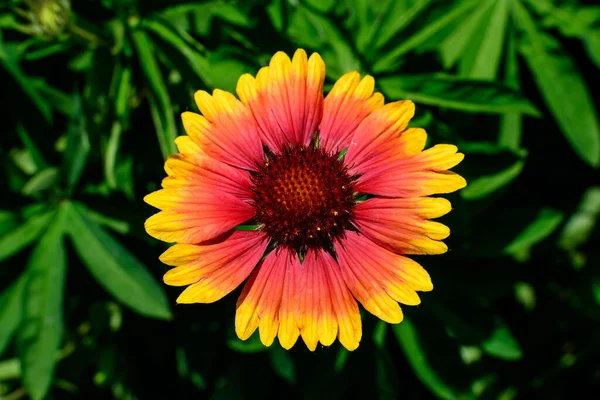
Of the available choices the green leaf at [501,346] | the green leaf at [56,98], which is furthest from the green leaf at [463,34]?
the green leaf at [56,98]

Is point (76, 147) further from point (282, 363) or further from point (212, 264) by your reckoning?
point (282, 363)

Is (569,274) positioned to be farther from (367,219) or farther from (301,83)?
(301,83)

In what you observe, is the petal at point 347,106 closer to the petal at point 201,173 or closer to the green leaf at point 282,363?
the petal at point 201,173

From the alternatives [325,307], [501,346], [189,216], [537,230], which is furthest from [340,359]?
[189,216]

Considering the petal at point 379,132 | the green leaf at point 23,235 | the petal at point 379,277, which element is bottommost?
the petal at point 379,277

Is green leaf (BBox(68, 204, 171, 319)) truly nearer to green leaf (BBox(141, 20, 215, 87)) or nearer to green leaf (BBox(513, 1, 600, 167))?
green leaf (BBox(141, 20, 215, 87))

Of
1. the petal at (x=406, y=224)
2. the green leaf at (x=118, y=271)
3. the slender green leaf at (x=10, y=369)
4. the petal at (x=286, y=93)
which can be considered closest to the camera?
the petal at (x=406, y=224)
